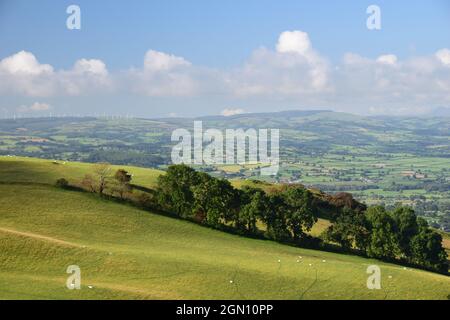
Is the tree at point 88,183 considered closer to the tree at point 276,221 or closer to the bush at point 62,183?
the bush at point 62,183

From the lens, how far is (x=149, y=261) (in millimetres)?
61438

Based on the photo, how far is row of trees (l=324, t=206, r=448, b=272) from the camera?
86.4 meters

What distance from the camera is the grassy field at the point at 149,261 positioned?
53.2 metres

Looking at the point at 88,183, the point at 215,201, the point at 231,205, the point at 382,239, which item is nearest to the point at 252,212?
the point at 231,205

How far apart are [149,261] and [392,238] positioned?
148ft

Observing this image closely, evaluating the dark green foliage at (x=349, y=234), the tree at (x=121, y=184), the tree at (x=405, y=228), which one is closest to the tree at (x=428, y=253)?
the tree at (x=405, y=228)

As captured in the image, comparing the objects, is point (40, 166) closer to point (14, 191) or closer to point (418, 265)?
point (14, 191)

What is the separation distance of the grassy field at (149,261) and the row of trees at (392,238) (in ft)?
21.1

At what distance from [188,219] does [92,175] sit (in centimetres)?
2476

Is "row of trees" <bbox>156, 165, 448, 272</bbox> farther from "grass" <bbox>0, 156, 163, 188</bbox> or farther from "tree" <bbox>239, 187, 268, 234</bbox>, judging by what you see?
"grass" <bbox>0, 156, 163, 188</bbox>

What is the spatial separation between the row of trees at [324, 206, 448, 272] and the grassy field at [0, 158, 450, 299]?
6.44m

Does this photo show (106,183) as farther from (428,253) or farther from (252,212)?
(428,253)
